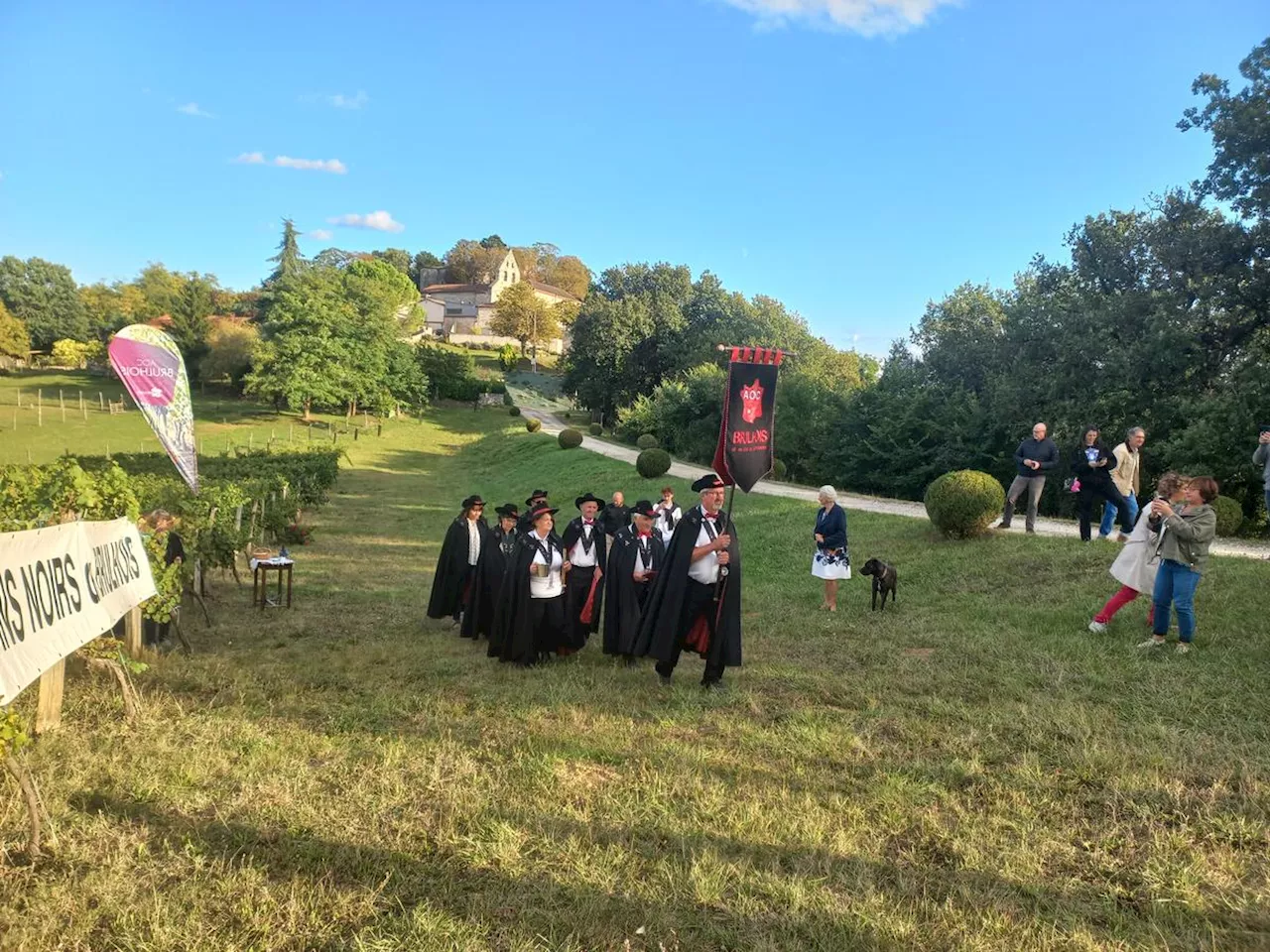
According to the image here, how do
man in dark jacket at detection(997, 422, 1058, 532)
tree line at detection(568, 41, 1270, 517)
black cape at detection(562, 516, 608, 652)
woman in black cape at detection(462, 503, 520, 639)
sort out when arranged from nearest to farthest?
black cape at detection(562, 516, 608, 652)
woman in black cape at detection(462, 503, 520, 639)
man in dark jacket at detection(997, 422, 1058, 532)
tree line at detection(568, 41, 1270, 517)

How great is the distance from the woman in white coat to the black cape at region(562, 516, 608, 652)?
554cm

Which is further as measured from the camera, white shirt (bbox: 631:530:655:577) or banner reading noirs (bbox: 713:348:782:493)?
white shirt (bbox: 631:530:655:577)

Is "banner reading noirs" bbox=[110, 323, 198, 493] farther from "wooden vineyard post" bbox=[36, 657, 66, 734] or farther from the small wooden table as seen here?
"wooden vineyard post" bbox=[36, 657, 66, 734]

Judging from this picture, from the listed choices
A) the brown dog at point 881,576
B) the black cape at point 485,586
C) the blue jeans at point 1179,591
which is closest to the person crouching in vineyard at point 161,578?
the black cape at point 485,586

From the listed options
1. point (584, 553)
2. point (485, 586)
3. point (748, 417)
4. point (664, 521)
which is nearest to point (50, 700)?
point (485, 586)

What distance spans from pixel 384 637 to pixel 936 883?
701 cm

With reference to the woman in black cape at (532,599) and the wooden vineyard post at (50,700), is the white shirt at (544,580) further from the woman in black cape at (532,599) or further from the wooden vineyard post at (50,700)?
the wooden vineyard post at (50,700)

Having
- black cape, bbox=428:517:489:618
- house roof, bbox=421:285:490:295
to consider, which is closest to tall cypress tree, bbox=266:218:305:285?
house roof, bbox=421:285:490:295

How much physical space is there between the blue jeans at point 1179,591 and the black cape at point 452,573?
7.53 meters

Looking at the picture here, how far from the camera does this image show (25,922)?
11.0ft

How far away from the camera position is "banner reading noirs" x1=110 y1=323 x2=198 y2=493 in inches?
295

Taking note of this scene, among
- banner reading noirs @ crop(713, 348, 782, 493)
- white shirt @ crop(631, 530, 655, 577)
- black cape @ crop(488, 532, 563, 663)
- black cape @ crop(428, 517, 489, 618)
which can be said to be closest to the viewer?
banner reading noirs @ crop(713, 348, 782, 493)

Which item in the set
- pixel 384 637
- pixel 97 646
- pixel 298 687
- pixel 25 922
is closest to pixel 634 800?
pixel 25 922

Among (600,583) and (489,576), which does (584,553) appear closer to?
(600,583)
